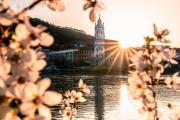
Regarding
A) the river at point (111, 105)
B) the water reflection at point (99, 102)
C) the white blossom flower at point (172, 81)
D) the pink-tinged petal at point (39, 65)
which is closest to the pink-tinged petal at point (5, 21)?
the pink-tinged petal at point (39, 65)

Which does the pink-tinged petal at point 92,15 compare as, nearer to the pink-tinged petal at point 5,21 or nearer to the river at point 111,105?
the pink-tinged petal at point 5,21

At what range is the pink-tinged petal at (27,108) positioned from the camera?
1549 millimetres

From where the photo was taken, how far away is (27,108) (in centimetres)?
156

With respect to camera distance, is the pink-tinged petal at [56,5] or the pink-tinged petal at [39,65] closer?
the pink-tinged petal at [39,65]

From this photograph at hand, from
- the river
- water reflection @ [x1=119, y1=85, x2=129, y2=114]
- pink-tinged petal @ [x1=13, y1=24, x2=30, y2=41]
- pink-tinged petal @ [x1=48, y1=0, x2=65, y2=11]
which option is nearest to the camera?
pink-tinged petal @ [x1=13, y1=24, x2=30, y2=41]

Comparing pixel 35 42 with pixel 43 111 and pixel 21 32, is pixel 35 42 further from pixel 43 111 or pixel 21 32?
pixel 43 111

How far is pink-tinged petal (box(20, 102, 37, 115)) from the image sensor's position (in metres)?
1.55

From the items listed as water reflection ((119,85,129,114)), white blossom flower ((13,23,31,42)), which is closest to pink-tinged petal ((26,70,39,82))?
white blossom flower ((13,23,31,42))

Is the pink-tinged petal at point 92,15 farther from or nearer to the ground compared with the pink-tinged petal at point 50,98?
farther from the ground

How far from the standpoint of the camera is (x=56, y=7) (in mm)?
1944

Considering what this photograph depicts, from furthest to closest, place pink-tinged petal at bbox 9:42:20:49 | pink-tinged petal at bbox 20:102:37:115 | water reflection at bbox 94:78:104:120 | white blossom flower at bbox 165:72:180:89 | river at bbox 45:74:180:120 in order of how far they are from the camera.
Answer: water reflection at bbox 94:78:104:120 < river at bbox 45:74:180:120 < white blossom flower at bbox 165:72:180:89 < pink-tinged petal at bbox 9:42:20:49 < pink-tinged petal at bbox 20:102:37:115

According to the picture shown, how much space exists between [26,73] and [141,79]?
200 cm

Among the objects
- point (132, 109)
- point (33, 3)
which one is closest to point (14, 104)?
point (33, 3)

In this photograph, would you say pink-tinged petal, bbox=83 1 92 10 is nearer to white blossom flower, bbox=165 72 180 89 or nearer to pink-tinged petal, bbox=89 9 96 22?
pink-tinged petal, bbox=89 9 96 22
